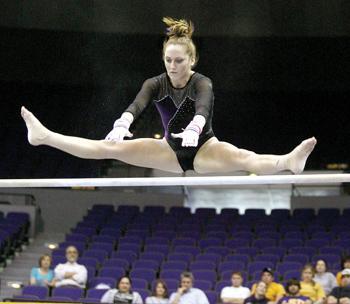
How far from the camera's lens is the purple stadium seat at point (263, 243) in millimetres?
10367

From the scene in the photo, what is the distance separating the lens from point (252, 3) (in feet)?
37.1

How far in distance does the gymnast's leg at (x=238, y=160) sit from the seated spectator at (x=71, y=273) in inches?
179

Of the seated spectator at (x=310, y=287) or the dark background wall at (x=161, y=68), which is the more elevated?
the dark background wall at (x=161, y=68)

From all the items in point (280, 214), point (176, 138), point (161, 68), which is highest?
point (161, 68)

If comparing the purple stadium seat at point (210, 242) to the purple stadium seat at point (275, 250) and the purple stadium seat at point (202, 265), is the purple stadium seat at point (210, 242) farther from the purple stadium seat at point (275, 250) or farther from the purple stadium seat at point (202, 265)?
the purple stadium seat at point (202, 265)

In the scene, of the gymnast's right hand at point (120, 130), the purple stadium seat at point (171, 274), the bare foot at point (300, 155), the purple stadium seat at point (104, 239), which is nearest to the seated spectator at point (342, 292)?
the purple stadium seat at point (171, 274)

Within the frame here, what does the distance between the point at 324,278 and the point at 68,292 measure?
3053 millimetres


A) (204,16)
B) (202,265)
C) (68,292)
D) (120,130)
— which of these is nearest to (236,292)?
(202,265)

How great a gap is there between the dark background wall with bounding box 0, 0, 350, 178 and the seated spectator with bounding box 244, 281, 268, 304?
5.10 meters

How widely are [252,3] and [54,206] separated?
17.8 ft

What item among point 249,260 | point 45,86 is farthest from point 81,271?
point 45,86

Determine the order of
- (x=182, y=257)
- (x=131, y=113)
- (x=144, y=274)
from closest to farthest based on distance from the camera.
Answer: (x=131, y=113), (x=144, y=274), (x=182, y=257)

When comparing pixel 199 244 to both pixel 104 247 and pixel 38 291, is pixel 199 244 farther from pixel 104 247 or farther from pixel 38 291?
pixel 38 291

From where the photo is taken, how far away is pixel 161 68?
40.7 ft
